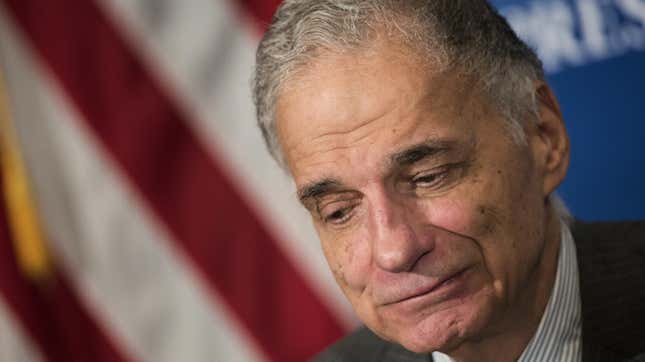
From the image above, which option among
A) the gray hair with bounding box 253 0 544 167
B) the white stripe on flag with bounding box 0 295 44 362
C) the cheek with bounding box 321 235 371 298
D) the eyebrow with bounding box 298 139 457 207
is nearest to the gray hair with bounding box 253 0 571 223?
the gray hair with bounding box 253 0 544 167

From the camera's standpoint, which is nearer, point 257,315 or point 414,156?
point 414,156

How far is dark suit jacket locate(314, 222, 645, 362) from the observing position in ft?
4.83

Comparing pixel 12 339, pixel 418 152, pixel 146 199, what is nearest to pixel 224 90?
pixel 146 199

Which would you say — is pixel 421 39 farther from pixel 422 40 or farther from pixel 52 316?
pixel 52 316

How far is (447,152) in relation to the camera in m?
1.37

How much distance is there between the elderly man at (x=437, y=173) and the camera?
1358 mm

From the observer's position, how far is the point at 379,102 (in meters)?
1.37

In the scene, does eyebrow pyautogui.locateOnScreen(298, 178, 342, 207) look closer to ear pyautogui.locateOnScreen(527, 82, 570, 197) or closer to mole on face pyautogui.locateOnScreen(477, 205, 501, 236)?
mole on face pyautogui.locateOnScreen(477, 205, 501, 236)

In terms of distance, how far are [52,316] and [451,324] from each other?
63.3 inches

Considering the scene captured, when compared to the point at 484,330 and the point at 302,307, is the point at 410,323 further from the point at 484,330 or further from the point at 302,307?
the point at 302,307

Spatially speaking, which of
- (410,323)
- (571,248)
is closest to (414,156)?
(410,323)

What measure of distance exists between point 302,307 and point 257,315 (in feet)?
0.42

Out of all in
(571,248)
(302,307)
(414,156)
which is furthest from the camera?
(302,307)

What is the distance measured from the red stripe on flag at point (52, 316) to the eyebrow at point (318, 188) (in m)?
1.35
